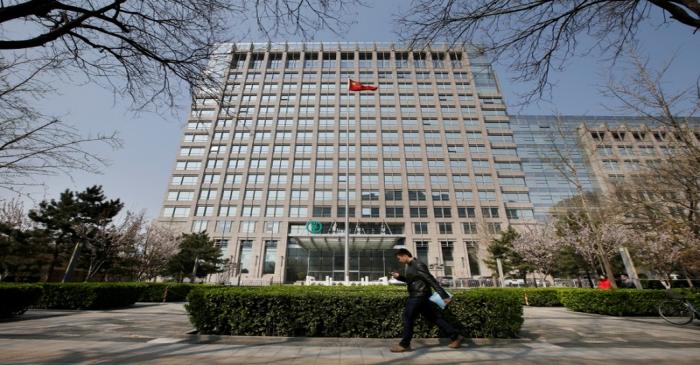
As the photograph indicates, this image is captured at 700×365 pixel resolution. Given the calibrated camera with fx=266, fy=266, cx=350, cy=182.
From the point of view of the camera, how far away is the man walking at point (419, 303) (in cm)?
464

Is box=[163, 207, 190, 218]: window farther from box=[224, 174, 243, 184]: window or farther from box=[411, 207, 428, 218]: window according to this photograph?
box=[411, 207, 428, 218]: window

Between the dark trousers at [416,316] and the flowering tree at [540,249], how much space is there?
2399cm

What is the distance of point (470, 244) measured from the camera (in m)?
39.0

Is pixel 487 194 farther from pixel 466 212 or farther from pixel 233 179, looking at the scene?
pixel 233 179

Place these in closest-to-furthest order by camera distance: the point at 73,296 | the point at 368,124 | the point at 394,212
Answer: the point at 73,296 → the point at 394,212 → the point at 368,124

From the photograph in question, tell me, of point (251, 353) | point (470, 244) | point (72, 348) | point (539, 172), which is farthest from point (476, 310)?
point (539, 172)

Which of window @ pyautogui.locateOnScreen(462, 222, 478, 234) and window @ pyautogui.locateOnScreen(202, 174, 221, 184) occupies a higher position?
window @ pyautogui.locateOnScreen(202, 174, 221, 184)

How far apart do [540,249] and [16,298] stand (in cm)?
3148

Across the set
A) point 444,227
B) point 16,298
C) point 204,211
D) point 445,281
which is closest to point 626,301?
point 16,298

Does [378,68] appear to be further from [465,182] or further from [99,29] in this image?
[99,29]

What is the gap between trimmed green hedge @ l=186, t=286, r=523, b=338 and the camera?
5531 millimetres

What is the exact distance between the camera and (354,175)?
42.5 m

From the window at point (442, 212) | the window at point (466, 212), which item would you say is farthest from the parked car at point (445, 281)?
the window at point (466, 212)

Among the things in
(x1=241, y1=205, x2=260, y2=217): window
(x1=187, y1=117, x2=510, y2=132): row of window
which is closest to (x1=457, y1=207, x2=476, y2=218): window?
(x1=187, y1=117, x2=510, y2=132): row of window
